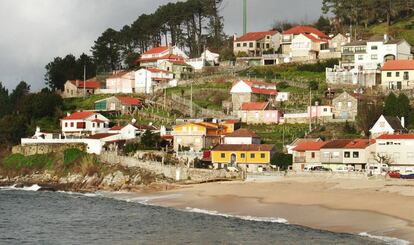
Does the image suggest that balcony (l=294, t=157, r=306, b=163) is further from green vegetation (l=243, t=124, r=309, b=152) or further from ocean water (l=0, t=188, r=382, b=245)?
ocean water (l=0, t=188, r=382, b=245)

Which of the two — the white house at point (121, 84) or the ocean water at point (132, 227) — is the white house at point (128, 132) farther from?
the white house at point (121, 84)

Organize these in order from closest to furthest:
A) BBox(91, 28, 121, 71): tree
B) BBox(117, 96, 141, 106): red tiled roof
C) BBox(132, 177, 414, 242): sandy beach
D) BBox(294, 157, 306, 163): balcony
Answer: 1. BBox(132, 177, 414, 242): sandy beach
2. BBox(294, 157, 306, 163): balcony
3. BBox(117, 96, 141, 106): red tiled roof
4. BBox(91, 28, 121, 71): tree

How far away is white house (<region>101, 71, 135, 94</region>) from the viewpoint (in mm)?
99375

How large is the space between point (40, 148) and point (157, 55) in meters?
34.8

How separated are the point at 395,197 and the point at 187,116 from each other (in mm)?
43057

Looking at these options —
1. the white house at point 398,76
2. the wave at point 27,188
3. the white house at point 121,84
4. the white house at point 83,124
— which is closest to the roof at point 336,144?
the white house at point 398,76

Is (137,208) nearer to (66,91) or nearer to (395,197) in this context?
(395,197)

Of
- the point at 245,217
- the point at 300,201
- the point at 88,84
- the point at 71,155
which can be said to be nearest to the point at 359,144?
the point at 300,201

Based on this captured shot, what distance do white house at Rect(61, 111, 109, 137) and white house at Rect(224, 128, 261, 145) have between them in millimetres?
17025

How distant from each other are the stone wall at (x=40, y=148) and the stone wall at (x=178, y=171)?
28.4ft

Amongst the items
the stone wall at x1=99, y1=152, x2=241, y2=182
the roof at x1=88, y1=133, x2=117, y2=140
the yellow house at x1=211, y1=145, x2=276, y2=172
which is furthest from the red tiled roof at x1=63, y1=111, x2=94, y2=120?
the yellow house at x1=211, y1=145, x2=276, y2=172

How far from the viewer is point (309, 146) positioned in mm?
64750

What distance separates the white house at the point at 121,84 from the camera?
9938 cm

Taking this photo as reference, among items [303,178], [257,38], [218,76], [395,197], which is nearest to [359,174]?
[303,178]
